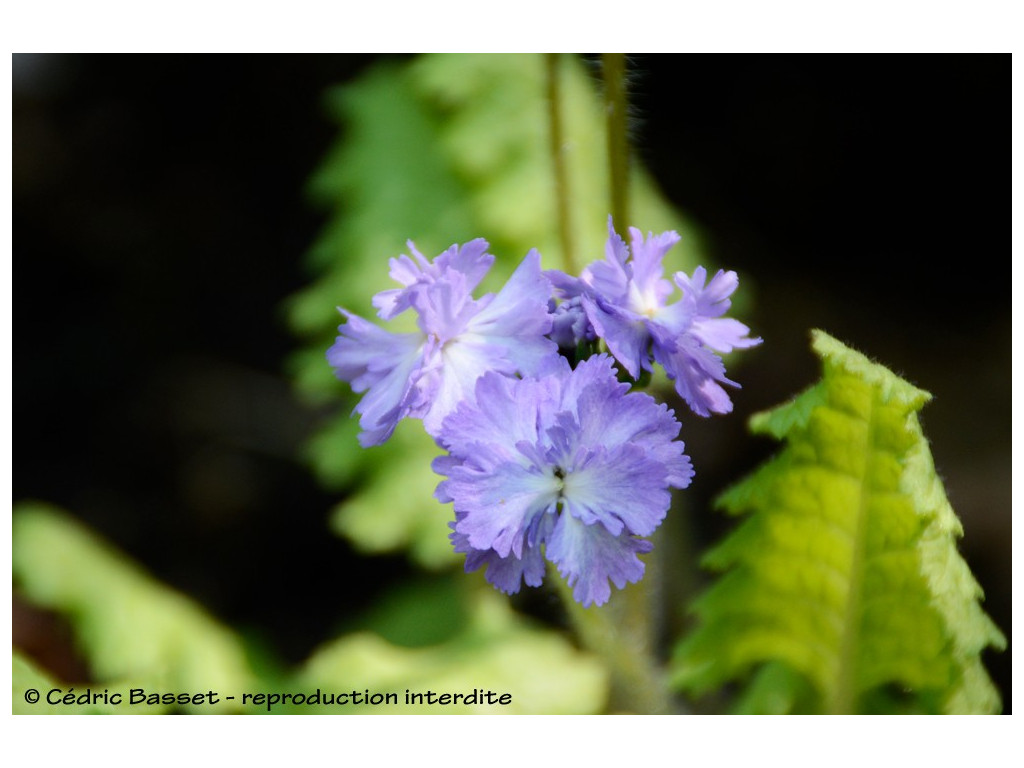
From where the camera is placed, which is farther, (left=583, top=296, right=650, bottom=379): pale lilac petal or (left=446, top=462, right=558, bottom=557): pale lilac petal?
(left=583, top=296, right=650, bottom=379): pale lilac petal

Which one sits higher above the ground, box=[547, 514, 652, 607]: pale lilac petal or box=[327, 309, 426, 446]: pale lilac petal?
box=[327, 309, 426, 446]: pale lilac petal

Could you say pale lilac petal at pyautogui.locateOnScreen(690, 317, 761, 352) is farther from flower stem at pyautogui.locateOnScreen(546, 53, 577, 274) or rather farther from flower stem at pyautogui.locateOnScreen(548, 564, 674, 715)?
flower stem at pyautogui.locateOnScreen(546, 53, 577, 274)

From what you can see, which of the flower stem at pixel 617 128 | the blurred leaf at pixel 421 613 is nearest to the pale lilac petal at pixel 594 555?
the flower stem at pixel 617 128

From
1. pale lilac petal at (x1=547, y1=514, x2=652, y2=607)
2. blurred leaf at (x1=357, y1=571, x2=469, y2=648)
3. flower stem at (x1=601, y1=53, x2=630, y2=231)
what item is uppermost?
flower stem at (x1=601, y1=53, x2=630, y2=231)

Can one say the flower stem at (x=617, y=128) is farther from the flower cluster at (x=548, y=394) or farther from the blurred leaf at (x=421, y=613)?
the blurred leaf at (x=421, y=613)

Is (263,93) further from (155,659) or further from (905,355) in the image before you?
(905,355)

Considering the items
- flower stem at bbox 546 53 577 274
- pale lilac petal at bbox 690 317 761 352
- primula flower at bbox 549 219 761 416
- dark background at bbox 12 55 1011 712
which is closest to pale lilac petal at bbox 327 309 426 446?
primula flower at bbox 549 219 761 416
